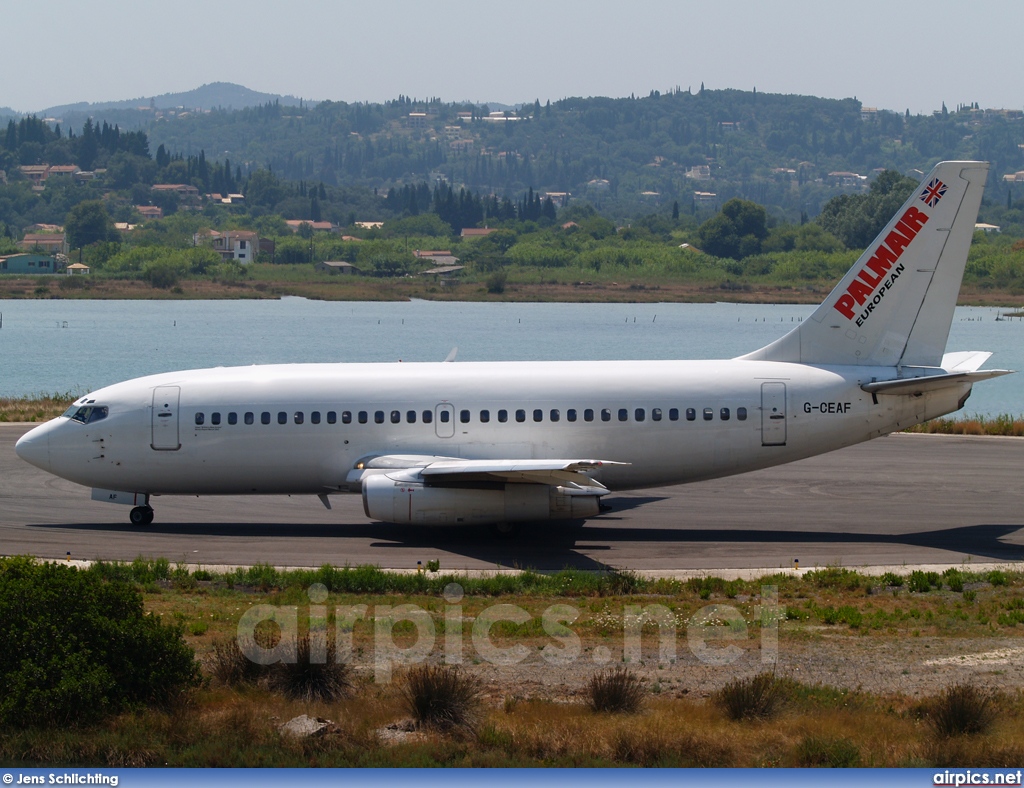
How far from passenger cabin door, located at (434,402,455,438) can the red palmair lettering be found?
9843mm

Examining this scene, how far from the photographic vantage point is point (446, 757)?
46.4 ft

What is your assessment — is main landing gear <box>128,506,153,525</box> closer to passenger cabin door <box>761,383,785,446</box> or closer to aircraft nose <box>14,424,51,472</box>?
aircraft nose <box>14,424,51,472</box>

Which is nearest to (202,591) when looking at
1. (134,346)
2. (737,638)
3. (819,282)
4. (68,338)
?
(737,638)

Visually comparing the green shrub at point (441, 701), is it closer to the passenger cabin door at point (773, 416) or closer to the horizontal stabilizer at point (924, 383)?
the passenger cabin door at point (773, 416)

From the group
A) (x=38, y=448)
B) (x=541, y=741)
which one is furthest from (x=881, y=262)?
(x=38, y=448)

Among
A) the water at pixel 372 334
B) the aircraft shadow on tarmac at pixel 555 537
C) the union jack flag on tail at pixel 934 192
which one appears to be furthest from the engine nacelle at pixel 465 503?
the water at pixel 372 334

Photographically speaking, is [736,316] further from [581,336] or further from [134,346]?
[134,346]

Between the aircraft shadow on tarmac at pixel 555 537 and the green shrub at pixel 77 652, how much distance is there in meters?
11.5

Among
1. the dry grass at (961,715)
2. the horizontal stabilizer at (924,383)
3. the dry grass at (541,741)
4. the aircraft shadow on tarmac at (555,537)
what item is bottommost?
the aircraft shadow on tarmac at (555,537)

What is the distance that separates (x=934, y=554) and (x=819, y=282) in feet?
501

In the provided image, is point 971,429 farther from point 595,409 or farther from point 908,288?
point 595,409

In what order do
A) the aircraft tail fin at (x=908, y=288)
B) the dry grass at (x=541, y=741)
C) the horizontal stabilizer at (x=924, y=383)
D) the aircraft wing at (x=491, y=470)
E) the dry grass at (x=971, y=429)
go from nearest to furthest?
1. the dry grass at (x=541, y=741)
2. the aircraft wing at (x=491, y=470)
3. the horizontal stabilizer at (x=924, y=383)
4. the aircraft tail fin at (x=908, y=288)
5. the dry grass at (x=971, y=429)

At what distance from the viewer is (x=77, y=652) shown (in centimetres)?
1548

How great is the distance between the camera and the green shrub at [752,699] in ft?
50.9
